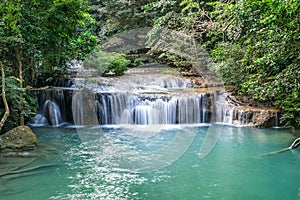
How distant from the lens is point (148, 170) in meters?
5.82

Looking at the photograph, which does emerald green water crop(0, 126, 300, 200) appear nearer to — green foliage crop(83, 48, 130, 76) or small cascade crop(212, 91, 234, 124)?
small cascade crop(212, 91, 234, 124)

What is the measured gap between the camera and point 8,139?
674 centimetres

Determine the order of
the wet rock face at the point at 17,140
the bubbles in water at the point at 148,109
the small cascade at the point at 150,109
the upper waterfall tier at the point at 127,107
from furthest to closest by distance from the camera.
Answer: the small cascade at the point at 150,109 < the upper waterfall tier at the point at 127,107 < the bubbles in water at the point at 148,109 < the wet rock face at the point at 17,140

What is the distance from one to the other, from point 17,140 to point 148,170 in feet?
9.92

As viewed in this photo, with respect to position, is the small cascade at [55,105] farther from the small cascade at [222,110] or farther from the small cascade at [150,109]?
the small cascade at [222,110]

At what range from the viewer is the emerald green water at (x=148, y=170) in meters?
4.86

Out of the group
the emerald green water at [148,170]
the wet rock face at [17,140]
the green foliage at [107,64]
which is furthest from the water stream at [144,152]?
the green foliage at [107,64]

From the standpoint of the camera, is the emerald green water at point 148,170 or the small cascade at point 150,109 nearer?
the emerald green water at point 148,170

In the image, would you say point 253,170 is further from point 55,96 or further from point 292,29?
point 55,96

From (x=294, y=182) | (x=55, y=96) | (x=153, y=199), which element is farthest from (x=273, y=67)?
(x=55, y=96)

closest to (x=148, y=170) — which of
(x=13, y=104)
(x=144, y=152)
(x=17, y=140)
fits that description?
(x=144, y=152)

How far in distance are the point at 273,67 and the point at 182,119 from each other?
5740mm

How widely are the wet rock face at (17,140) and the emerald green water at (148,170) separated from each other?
0.82ft

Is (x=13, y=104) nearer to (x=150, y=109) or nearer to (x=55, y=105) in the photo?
(x=55, y=105)
